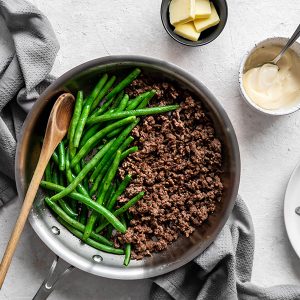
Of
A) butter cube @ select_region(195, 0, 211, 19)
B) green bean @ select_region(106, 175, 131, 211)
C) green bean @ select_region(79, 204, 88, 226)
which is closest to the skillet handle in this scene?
green bean @ select_region(79, 204, 88, 226)

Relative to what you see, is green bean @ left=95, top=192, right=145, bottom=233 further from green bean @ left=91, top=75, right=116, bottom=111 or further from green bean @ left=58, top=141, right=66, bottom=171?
green bean @ left=91, top=75, right=116, bottom=111

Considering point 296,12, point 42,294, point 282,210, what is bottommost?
point 42,294

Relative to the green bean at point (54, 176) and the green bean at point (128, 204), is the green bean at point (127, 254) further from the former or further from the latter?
the green bean at point (54, 176)

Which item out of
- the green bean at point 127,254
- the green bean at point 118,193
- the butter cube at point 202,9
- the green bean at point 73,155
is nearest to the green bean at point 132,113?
the green bean at point 73,155

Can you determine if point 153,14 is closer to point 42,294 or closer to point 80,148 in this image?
point 80,148

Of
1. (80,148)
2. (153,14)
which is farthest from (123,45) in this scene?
(80,148)
